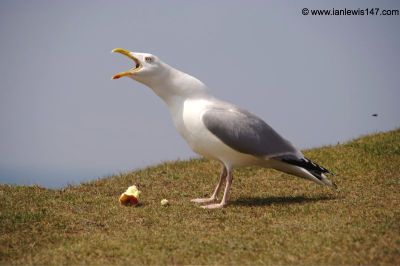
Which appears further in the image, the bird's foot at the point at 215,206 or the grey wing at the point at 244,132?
the bird's foot at the point at 215,206

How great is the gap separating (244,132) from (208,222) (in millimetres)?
1532

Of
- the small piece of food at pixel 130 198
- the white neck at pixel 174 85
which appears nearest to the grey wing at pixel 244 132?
the white neck at pixel 174 85

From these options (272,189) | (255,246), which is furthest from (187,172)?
(255,246)

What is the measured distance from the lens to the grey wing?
7.91m

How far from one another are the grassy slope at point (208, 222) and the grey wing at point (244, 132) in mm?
896

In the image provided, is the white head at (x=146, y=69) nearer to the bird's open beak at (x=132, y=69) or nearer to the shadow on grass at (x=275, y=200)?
the bird's open beak at (x=132, y=69)

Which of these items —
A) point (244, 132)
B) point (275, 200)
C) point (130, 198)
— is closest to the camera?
point (244, 132)

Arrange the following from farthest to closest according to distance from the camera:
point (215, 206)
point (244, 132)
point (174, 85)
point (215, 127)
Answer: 1. point (174, 85)
2. point (215, 206)
3. point (244, 132)
4. point (215, 127)

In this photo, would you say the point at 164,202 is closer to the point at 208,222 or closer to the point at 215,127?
the point at 208,222

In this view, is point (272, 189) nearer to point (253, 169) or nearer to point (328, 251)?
point (253, 169)

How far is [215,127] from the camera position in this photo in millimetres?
7895

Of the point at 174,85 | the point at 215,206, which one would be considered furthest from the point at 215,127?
the point at 215,206

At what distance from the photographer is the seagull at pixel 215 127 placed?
7969 millimetres

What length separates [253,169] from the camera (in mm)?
11930
